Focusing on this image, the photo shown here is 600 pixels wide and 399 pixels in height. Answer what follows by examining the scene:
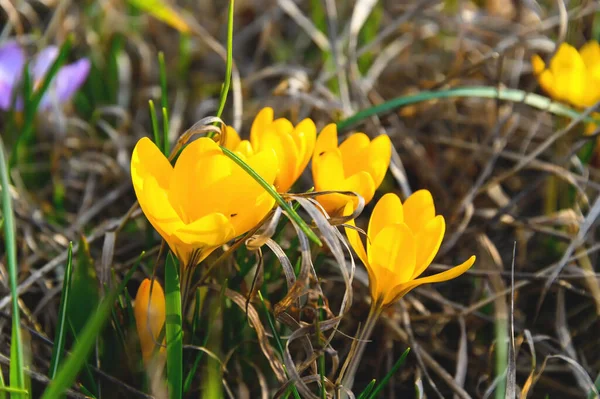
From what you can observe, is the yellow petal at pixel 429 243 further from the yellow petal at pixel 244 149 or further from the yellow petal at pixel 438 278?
the yellow petal at pixel 244 149

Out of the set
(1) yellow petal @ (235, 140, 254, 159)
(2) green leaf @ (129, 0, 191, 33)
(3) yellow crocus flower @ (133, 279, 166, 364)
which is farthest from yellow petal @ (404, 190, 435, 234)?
(2) green leaf @ (129, 0, 191, 33)

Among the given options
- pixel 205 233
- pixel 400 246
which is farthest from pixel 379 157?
pixel 205 233

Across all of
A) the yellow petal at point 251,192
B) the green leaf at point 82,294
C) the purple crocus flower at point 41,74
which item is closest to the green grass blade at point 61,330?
the green leaf at point 82,294

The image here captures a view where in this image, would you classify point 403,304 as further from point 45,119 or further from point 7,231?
point 45,119

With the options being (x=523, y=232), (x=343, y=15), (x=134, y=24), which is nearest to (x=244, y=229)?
(x=523, y=232)

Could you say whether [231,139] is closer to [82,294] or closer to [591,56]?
[82,294]

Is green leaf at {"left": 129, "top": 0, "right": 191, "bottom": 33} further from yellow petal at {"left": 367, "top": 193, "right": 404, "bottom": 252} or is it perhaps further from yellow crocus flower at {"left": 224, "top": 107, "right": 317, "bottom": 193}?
yellow petal at {"left": 367, "top": 193, "right": 404, "bottom": 252}
